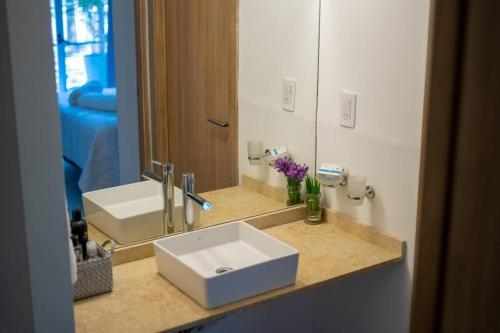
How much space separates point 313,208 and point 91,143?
0.84 m

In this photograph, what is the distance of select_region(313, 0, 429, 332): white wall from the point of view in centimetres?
209

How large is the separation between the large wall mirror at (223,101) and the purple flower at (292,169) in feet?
0.20

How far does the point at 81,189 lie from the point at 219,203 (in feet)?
1.71

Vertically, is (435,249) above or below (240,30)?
below

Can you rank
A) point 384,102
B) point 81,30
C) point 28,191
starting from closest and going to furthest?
point 28,191 < point 81,30 < point 384,102

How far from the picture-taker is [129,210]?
211 cm

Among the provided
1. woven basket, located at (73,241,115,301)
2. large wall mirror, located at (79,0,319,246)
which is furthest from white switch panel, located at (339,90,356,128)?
woven basket, located at (73,241,115,301)

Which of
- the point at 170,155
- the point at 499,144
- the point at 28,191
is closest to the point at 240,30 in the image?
the point at 170,155

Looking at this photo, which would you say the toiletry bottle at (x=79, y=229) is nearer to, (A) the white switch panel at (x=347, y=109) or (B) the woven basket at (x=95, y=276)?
(B) the woven basket at (x=95, y=276)

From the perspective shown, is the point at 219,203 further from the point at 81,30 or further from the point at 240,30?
the point at 81,30

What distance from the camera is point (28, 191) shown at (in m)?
1.49

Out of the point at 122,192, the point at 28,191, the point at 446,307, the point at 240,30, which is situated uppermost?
the point at 240,30

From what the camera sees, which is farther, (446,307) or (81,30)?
(446,307)

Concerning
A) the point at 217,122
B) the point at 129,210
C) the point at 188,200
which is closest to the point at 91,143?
the point at 129,210
